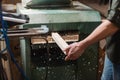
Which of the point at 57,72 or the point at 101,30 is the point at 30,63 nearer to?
the point at 57,72

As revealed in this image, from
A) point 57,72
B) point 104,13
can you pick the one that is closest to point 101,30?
point 57,72

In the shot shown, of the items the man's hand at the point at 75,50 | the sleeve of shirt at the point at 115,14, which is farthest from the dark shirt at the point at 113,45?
the man's hand at the point at 75,50

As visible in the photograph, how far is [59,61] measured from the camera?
2180 mm

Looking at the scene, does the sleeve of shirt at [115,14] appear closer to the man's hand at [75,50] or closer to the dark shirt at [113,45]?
the dark shirt at [113,45]

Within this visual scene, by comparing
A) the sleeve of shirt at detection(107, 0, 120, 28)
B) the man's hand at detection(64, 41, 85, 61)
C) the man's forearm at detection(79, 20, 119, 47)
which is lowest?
the man's hand at detection(64, 41, 85, 61)

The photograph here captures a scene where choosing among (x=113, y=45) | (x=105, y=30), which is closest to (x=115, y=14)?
(x=105, y=30)

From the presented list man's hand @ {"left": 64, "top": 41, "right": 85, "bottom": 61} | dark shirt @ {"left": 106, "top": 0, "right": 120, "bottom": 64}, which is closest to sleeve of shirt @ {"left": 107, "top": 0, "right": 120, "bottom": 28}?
dark shirt @ {"left": 106, "top": 0, "right": 120, "bottom": 64}

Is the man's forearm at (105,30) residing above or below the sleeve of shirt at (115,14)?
below

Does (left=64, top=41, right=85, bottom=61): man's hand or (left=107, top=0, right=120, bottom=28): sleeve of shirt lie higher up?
(left=107, top=0, right=120, bottom=28): sleeve of shirt

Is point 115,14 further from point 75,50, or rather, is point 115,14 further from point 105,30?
point 75,50

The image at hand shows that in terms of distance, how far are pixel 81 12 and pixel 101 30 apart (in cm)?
79

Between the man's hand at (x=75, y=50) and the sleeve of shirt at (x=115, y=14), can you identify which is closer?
the sleeve of shirt at (x=115, y=14)

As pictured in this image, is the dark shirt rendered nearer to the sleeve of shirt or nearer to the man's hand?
the sleeve of shirt

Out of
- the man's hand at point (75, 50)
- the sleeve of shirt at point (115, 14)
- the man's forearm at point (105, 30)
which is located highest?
the sleeve of shirt at point (115, 14)
